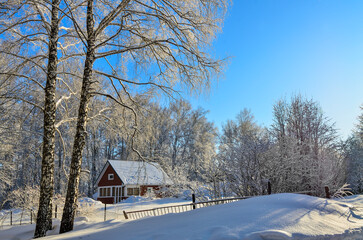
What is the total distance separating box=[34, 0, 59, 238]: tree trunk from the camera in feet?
24.1

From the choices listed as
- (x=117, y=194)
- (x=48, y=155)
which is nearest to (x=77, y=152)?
(x=48, y=155)

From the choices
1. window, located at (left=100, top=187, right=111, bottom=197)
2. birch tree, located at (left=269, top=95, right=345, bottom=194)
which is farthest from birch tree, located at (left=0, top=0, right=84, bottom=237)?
window, located at (left=100, top=187, right=111, bottom=197)

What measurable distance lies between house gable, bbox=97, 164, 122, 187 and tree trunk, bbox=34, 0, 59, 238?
24105 millimetres

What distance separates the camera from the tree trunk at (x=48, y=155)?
290 inches

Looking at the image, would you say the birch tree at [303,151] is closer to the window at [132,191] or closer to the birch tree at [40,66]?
the birch tree at [40,66]

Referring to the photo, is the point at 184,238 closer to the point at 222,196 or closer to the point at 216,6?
the point at 216,6

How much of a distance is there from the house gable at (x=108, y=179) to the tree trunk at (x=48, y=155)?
24.1m

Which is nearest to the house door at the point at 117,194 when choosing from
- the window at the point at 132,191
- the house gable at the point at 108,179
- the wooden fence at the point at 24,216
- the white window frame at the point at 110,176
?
the house gable at the point at 108,179

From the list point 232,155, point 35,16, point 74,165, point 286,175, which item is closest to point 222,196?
point 232,155

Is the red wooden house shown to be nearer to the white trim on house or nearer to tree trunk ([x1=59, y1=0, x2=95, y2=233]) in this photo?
the white trim on house

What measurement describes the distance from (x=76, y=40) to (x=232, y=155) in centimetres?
833

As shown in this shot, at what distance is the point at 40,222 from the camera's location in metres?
7.27

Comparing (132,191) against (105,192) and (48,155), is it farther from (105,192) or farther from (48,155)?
(48,155)

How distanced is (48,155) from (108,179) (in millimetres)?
25816
